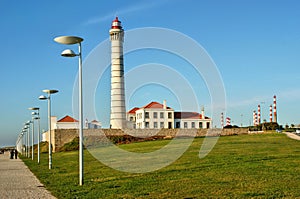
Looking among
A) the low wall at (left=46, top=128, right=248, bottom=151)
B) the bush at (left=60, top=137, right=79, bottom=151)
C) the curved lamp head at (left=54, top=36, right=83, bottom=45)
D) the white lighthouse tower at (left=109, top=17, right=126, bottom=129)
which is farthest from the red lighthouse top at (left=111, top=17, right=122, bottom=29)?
the curved lamp head at (left=54, top=36, right=83, bottom=45)

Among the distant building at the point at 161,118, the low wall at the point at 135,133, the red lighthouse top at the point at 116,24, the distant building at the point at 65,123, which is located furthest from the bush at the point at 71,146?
the distant building at the point at 65,123

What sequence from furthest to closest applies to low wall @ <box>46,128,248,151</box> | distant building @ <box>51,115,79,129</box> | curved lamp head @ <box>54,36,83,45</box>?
distant building @ <box>51,115,79,129</box>, low wall @ <box>46,128,248,151</box>, curved lamp head @ <box>54,36,83,45</box>

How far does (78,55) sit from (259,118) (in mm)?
74959

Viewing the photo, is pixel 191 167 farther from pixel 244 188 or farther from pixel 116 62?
pixel 116 62

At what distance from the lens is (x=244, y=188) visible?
1241cm

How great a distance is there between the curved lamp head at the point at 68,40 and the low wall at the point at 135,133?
38.3 meters

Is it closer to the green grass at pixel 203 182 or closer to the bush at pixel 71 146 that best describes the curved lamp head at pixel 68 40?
the green grass at pixel 203 182

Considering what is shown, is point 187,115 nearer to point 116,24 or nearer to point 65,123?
point 65,123

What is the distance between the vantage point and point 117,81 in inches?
2403

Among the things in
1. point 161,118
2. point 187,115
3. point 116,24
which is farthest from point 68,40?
point 187,115

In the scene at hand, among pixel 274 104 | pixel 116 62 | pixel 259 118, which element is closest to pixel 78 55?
pixel 116 62

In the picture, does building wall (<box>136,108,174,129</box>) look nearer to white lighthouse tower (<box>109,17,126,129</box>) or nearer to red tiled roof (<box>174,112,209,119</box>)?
red tiled roof (<box>174,112,209,119</box>)

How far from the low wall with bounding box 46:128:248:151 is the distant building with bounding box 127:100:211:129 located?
14112 mm

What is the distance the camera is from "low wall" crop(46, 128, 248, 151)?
55.8m
